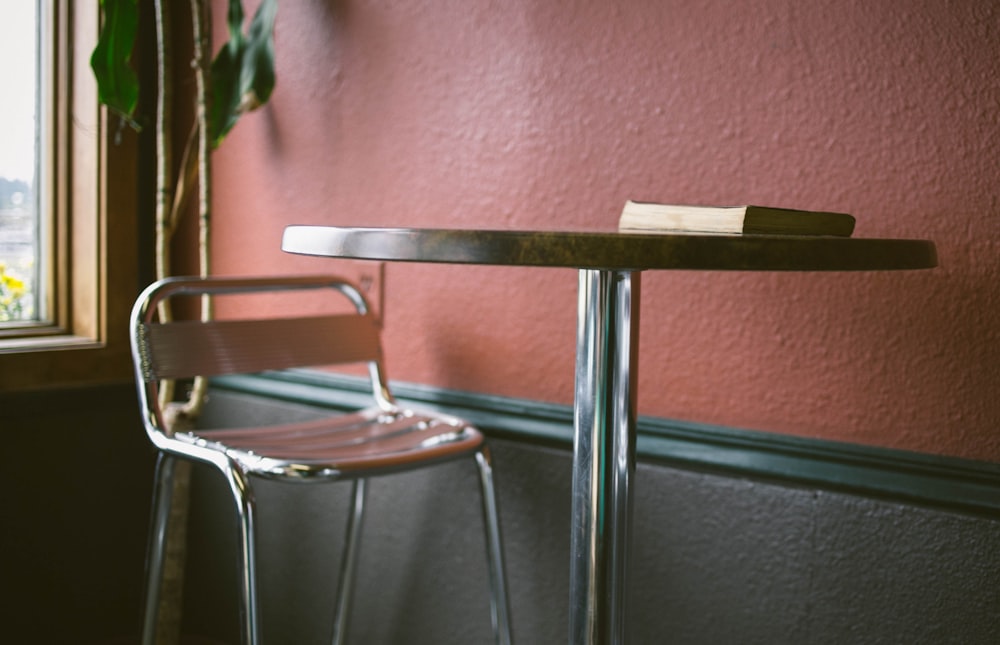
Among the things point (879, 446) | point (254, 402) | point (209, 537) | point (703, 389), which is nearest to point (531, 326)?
point (703, 389)

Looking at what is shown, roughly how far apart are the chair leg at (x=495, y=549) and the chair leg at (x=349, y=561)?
35cm

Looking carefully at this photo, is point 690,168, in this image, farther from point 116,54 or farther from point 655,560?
point 116,54

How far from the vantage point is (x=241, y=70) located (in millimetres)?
1845

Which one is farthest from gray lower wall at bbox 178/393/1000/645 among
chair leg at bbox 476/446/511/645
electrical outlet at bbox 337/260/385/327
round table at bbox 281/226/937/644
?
round table at bbox 281/226/937/644

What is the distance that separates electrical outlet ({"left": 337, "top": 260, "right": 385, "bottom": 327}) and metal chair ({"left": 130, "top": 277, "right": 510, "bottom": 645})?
181mm

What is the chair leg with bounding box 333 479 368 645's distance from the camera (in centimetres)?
175

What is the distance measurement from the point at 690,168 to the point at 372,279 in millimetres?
663

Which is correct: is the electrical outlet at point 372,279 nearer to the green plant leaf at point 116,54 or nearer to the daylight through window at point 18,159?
the green plant leaf at point 116,54

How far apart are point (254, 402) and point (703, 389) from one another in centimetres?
99

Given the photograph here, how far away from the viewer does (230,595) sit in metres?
2.10

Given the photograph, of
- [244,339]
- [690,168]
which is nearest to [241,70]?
[244,339]

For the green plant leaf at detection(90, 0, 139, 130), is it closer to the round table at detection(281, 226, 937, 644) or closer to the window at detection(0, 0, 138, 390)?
the window at detection(0, 0, 138, 390)

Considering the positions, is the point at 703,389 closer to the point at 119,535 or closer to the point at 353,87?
the point at 353,87

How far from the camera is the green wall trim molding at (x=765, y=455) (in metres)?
1.25
